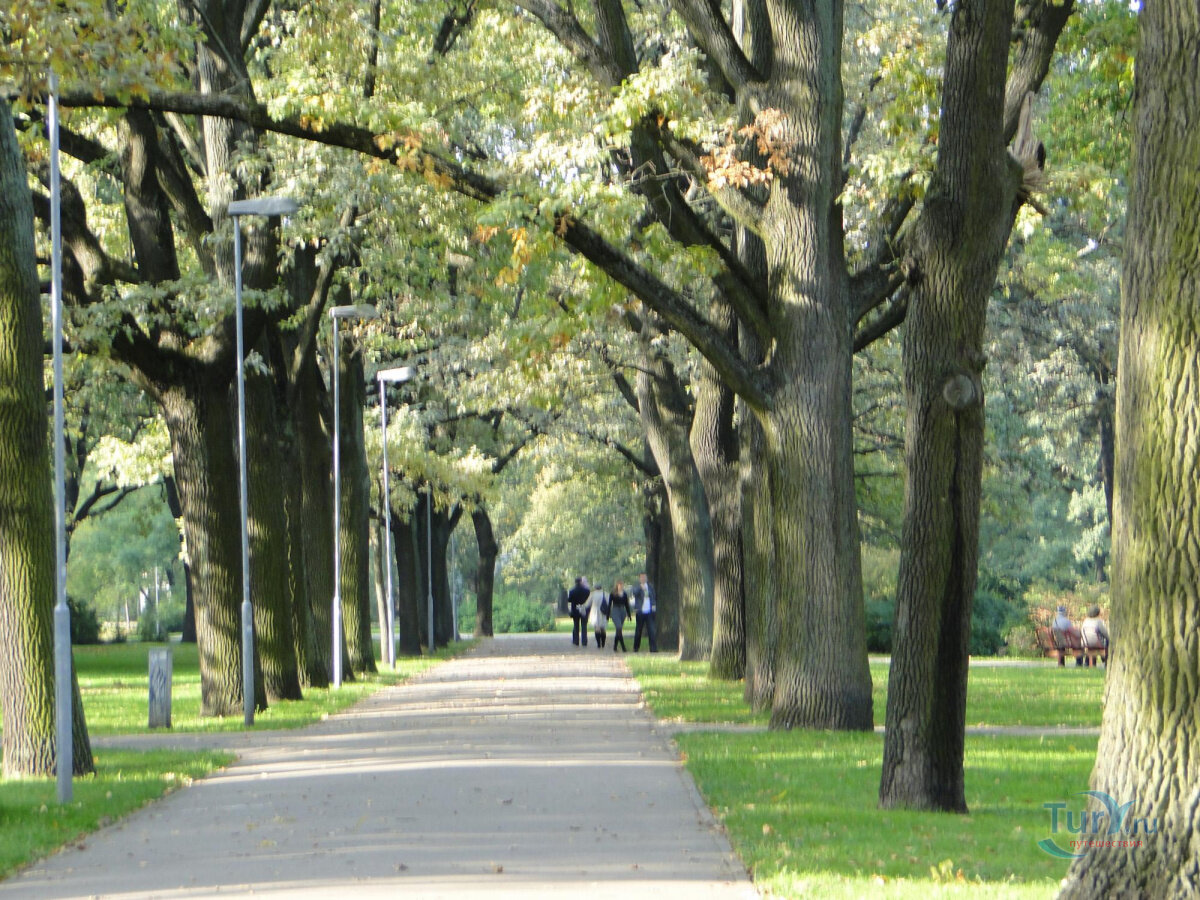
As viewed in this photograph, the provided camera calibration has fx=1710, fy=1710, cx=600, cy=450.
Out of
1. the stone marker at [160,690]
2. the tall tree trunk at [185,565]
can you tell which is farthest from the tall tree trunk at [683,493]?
the tall tree trunk at [185,565]

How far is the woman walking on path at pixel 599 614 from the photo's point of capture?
45.6m

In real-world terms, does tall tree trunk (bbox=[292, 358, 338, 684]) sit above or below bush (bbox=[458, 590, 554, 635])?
above

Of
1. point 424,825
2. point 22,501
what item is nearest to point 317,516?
point 22,501

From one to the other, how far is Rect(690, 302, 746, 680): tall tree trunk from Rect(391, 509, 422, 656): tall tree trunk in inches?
547

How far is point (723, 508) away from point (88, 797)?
52.0 feet

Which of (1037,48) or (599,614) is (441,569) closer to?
(599,614)

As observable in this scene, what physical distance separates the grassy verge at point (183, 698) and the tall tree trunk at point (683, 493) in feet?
18.2

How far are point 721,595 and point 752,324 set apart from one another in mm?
11020

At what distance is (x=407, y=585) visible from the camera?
4006cm

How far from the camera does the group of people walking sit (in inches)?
1693

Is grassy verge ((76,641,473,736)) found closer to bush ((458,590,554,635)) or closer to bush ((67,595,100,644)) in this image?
bush ((67,595,100,644))

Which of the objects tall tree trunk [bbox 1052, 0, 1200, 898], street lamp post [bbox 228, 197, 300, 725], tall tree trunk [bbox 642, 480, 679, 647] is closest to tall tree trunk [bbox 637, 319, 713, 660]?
tall tree trunk [bbox 642, 480, 679, 647]

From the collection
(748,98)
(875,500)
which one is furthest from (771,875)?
(875,500)

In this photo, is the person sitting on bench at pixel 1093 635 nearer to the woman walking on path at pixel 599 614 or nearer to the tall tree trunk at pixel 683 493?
the tall tree trunk at pixel 683 493
